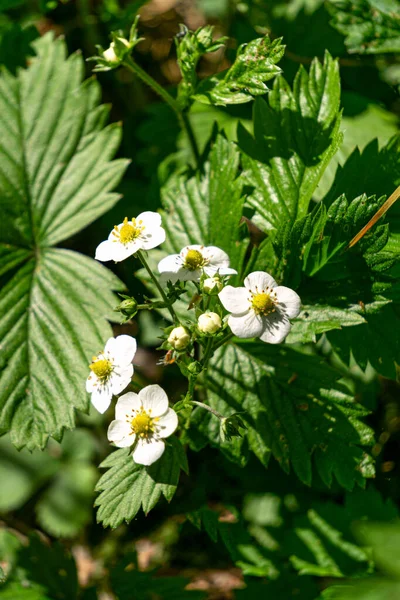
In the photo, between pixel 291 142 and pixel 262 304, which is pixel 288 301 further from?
pixel 291 142

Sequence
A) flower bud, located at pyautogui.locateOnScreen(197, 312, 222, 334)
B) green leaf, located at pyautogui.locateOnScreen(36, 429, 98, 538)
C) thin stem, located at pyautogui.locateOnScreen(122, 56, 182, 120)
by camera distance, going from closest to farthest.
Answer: flower bud, located at pyautogui.locateOnScreen(197, 312, 222, 334), thin stem, located at pyautogui.locateOnScreen(122, 56, 182, 120), green leaf, located at pyautogui.locateOnScreen(36, 429, 98, 538)

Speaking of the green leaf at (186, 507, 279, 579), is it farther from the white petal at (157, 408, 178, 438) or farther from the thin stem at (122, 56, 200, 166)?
the thin stem at (122, 56, 200, 166)

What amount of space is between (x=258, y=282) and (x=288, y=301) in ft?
0.36

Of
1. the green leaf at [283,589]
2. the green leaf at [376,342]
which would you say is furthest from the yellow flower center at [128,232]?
the green leaf at [283,589]

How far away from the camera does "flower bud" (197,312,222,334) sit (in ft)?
5.38

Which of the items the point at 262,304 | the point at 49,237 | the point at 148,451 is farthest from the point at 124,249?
the point at 49,237

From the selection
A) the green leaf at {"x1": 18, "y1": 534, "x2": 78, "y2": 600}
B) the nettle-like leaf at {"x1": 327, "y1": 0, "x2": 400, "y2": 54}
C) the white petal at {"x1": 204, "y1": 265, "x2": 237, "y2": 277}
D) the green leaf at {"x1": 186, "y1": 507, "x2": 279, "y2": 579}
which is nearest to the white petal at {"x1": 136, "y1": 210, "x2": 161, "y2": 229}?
the white petal at {"x1": 204, "y1": 265, "x2": 237, "y2": 277}

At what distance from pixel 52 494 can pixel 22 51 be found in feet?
7.96

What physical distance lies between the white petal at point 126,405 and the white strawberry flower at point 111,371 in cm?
3

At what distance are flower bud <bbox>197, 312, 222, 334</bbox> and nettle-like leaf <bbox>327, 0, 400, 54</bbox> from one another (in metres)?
1.66

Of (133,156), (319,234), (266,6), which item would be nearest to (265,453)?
(319,234)

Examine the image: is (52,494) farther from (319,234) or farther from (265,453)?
(319,234)

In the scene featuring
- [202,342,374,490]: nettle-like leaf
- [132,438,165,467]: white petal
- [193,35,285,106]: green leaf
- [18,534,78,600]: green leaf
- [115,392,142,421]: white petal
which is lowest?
[18,534,78,600]: green leaf

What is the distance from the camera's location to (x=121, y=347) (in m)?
1.80
